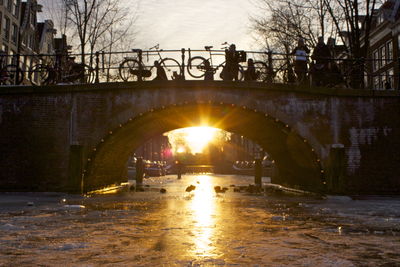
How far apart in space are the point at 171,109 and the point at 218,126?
6.44 m

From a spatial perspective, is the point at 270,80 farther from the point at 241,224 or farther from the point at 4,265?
the point at 4,265

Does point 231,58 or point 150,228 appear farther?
point 231,58

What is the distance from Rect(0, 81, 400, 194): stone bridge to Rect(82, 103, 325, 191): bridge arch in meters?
0.10

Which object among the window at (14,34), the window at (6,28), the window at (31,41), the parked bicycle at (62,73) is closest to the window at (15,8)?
the window at (14,34)

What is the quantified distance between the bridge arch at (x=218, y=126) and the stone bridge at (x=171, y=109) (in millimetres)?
104

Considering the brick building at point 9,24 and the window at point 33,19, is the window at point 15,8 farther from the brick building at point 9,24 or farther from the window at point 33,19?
the window at point 33,19

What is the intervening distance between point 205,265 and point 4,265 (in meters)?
1.77

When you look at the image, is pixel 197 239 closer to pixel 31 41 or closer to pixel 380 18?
pixel 380 18

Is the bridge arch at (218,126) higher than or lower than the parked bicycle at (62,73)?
lower

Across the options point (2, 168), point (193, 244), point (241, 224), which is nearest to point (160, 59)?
point (2, 168)

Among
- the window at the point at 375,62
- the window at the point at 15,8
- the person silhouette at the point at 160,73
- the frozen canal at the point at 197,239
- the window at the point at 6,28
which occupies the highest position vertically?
the window at the point at 15,8

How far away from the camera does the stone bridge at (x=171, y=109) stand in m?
13.8

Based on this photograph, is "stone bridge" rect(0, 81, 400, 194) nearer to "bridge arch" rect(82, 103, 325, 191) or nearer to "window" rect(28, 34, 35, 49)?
"bridge arch" rect(82, 103, 325, 191)

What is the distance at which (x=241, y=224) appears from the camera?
21.7 feet
